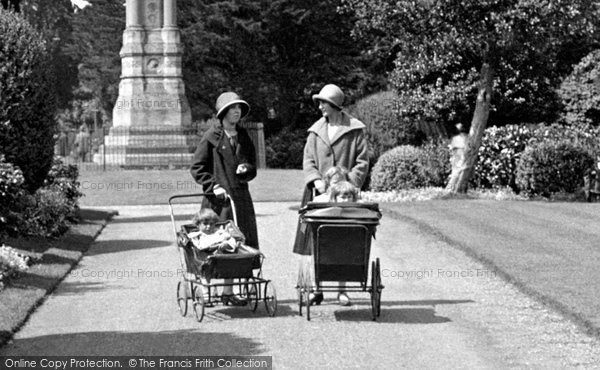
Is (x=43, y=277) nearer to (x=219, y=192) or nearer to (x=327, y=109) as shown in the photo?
(x=219, y=192)

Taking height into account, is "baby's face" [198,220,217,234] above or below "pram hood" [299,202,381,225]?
below

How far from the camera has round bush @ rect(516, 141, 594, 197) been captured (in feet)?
91.2

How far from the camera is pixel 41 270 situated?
14.8 m

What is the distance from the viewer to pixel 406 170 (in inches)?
1166

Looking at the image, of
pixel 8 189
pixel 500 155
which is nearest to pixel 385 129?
pixel 500 155

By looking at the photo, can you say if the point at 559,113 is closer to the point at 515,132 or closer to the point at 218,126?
the point at 515,132

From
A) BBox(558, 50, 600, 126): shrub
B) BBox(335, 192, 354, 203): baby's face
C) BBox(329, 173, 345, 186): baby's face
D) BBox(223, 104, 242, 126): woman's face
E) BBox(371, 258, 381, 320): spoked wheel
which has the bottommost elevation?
BBox(371, 258, 381, 320): spoked wheel

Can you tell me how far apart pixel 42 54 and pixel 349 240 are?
7658 millimetres

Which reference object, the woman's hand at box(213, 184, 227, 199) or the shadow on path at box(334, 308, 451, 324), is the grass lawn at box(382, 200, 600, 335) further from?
the woman's hand at box(213, 184, 227, 199)

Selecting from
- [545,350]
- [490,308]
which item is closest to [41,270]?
[490,308]

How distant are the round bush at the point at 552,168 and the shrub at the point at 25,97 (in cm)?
1361

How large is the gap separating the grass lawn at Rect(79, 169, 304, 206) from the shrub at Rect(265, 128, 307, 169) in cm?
1151

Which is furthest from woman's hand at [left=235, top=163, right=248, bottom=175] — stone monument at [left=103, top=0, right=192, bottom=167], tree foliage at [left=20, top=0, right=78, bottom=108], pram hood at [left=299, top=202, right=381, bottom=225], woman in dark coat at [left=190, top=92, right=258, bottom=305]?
tree foliage at [left=20, top=0, right=78, bottom=108]

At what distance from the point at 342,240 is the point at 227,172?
1763 mm
